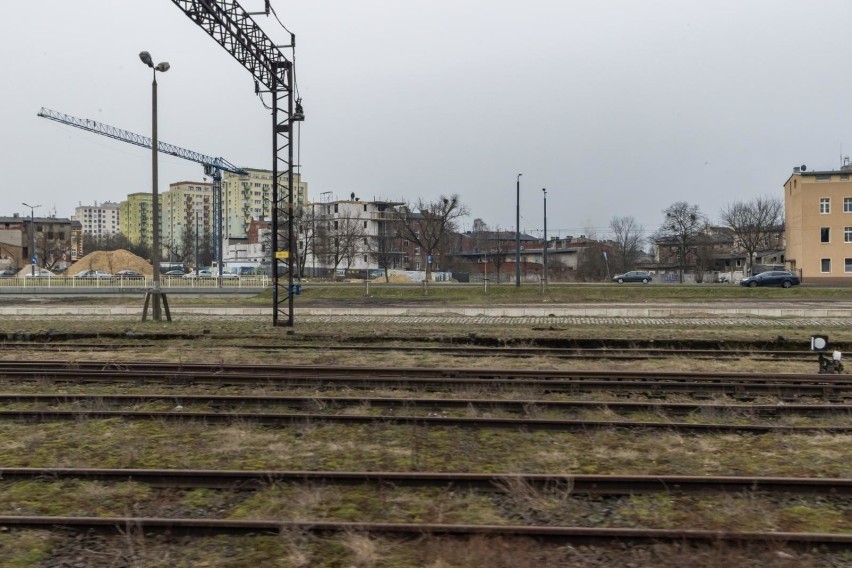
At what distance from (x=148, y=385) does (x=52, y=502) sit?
5749 millimetres

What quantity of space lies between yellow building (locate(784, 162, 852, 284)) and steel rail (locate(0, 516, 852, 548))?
Answer: 2646 inches

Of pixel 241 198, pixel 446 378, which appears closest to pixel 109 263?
pixel 446 378

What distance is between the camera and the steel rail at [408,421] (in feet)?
25.8

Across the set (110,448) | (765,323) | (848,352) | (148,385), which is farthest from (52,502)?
(765,323)

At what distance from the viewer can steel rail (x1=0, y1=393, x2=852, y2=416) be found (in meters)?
8.88

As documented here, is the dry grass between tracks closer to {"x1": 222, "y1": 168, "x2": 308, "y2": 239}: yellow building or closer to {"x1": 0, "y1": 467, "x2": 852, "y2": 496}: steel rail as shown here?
{"x1": 0, "y1": 467, "x2": 852, "y2": 496}: steel rail

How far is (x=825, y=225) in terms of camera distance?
205ft

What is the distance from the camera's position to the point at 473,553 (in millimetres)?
4418

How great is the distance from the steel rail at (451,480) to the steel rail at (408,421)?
6.51 feet

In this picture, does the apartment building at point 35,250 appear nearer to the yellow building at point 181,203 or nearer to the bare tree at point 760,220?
the yellow building at point 181,203

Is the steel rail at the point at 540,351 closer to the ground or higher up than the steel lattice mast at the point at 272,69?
closer to the ground

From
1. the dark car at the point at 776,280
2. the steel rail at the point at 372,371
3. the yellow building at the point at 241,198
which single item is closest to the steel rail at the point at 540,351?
the steel rail at the point at 372,371

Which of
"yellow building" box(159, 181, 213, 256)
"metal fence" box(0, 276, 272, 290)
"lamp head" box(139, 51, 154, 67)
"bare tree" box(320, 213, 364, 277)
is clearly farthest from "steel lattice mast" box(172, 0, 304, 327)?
"yellow building" box(159, 181, 213, 256)

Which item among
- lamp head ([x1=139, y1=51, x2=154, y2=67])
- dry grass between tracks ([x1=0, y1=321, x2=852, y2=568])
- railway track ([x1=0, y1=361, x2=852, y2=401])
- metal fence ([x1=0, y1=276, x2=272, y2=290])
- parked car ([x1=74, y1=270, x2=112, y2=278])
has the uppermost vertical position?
lamp head ([x1=139, y1=51, x2=154, y2=67])
